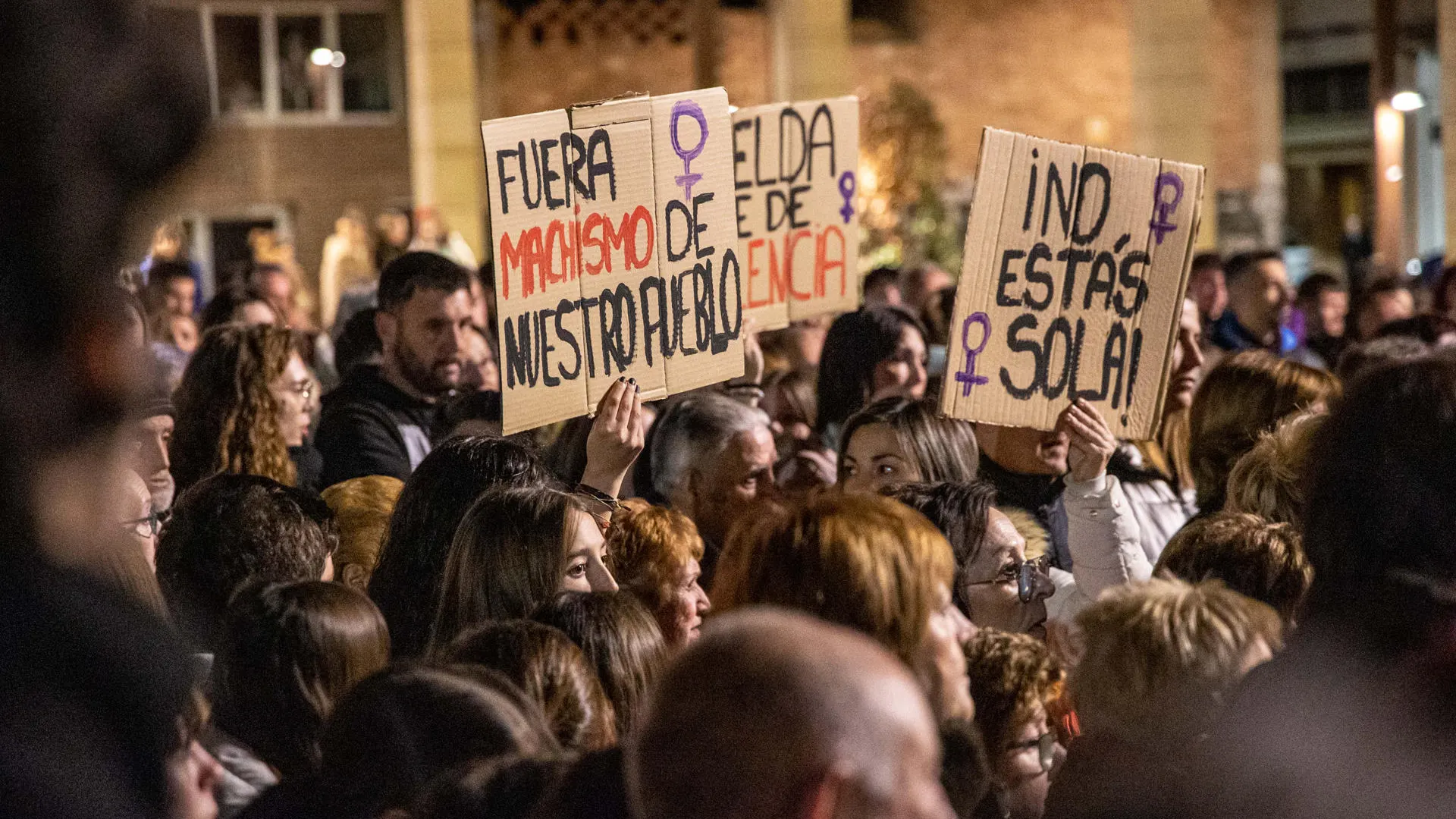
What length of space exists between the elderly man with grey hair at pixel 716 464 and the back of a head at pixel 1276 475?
1202 mm

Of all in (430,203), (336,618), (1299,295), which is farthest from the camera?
(430,203)

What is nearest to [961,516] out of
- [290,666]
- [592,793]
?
[290,666]

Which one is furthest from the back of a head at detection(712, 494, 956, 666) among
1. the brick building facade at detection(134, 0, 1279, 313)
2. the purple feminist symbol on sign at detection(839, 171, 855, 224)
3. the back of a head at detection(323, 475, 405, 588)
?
the brick building facade at detection(134, 0, 1279, 313)

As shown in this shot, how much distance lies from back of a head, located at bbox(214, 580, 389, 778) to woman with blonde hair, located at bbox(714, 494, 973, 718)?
673mm

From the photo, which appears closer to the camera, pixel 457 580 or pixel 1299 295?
pixel 457 580

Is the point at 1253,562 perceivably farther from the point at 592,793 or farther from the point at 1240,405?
the point at 592,793

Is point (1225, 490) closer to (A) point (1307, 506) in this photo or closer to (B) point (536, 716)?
(A) point (1307, 506)

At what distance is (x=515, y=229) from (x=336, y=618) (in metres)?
1.75

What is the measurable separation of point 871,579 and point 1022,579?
148cm

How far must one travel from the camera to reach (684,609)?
11.5 ft

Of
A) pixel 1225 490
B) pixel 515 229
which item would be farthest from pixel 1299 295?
pixel 515 229

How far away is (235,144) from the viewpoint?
102cm

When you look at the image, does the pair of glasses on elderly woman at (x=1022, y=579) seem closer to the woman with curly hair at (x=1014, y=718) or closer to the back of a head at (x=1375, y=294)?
the woman with curly hair at (x=1014, y=718)

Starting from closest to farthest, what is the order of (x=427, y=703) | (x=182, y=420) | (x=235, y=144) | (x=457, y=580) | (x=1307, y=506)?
(x=235, y=144) < (x=427, y=703) < (x=1307, y=506) < (x=457, y=580) < (x=182, y=420)
